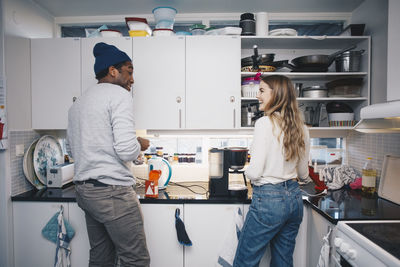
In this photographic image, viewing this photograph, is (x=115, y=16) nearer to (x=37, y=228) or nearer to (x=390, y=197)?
(x=37, y=228)

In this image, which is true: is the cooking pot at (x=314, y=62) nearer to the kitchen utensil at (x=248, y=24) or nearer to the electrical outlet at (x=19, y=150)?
the kitchen utensil at (x=248, y=24)

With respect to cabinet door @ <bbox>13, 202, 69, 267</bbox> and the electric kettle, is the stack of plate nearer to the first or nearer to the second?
cabinet door @ <bbox>13, 202, 69, 267</bbox>

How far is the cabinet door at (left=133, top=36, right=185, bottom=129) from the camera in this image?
1.96 metres

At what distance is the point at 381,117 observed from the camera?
1.15 m

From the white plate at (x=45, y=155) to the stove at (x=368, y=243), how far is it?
7.45ft

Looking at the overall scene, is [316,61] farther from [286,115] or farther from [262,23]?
[286,115]

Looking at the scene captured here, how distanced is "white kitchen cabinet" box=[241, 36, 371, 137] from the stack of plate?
1831mm

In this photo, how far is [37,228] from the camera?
5.92 ft

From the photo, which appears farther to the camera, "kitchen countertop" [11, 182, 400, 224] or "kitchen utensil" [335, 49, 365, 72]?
"kitchen utensil" [335, 49, 365, 72]

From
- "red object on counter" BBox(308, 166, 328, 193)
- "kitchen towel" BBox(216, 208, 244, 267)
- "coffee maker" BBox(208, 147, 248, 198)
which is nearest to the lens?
"kitchen towel" BBox(216, 208, 244, 267)

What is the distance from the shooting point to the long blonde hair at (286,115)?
1.30 metres

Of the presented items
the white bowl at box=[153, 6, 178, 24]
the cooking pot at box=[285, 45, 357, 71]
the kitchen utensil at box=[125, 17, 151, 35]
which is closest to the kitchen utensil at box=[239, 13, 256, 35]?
the cooking pot at box=[285, 45, 357, 71]

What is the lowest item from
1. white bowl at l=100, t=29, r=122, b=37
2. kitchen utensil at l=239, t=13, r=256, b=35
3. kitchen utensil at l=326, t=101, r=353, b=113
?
kitchen utensil at l=326, t=101, r=353, b=113

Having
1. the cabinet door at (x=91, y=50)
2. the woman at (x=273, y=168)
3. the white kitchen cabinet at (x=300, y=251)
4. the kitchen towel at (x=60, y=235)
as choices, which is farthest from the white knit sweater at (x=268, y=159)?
the kitchen towel at (x=60, y=235)
